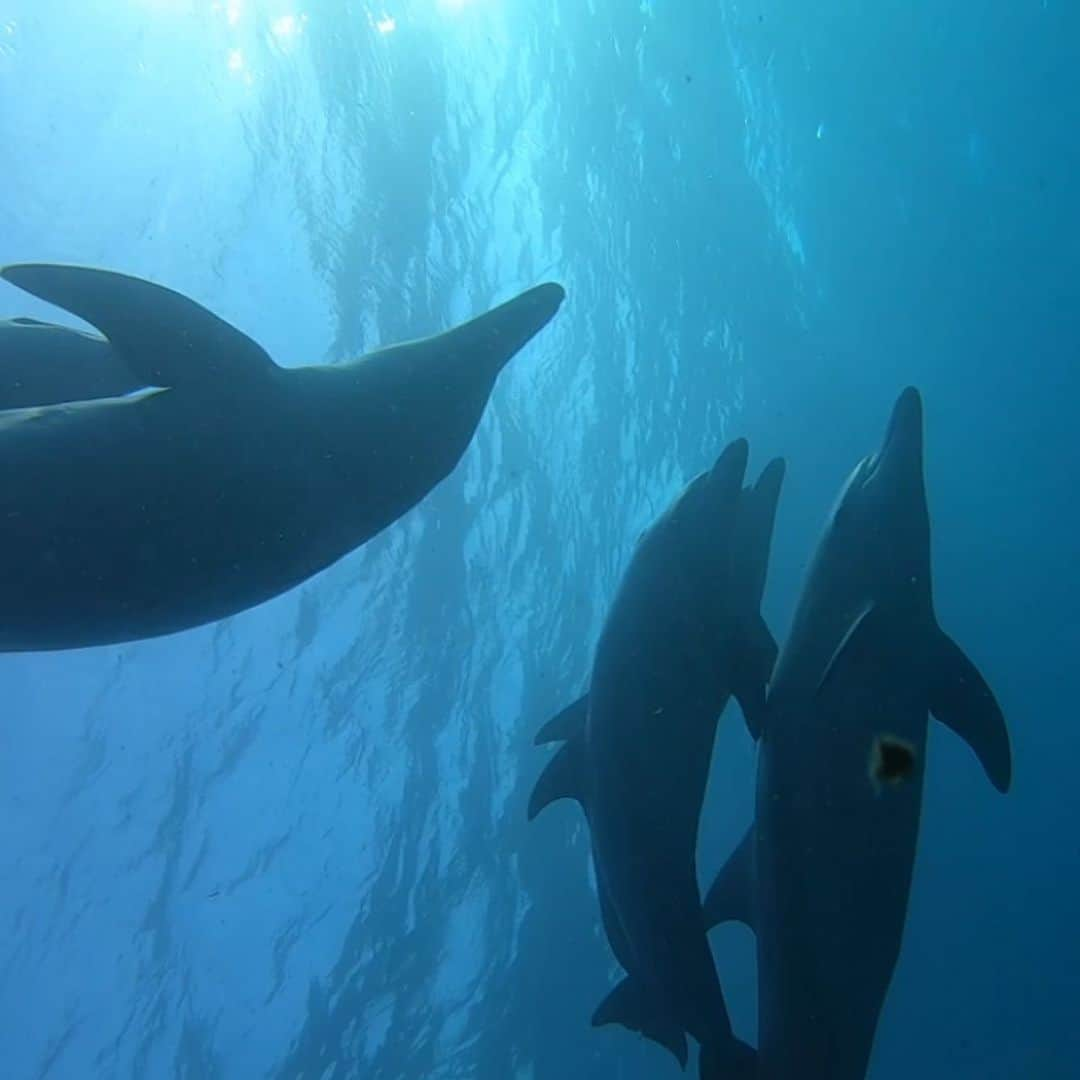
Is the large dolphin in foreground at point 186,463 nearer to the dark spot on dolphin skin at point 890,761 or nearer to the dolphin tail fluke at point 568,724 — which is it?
the dolphin tail fluke at point 568,724

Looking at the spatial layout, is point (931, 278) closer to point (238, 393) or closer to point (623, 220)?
point (623, 220)

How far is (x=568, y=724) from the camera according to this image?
614cm

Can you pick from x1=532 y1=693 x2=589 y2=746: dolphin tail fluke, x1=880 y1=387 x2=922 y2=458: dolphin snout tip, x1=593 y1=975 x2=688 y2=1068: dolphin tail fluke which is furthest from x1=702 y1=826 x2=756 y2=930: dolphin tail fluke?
x1=880 y1=387 x2=922 y2=458: dolphin snout tip

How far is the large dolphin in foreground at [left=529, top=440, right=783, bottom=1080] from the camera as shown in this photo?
16.1 ft

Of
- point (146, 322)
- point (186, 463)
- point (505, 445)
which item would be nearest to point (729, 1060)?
point (186, 463)

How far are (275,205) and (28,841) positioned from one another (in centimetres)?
1278

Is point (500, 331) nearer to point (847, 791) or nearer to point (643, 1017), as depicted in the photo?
point (847, 791)

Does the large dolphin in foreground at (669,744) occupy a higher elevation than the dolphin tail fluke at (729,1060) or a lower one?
higher

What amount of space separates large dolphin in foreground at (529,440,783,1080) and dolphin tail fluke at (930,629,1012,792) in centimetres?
87

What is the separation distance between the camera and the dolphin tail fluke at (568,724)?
5996mm

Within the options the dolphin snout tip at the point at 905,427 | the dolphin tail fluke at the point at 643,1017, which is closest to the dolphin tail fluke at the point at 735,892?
the dolphin tail fluke at the point at 643,1017

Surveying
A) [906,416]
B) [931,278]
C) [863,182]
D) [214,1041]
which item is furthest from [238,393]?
[214,1041]

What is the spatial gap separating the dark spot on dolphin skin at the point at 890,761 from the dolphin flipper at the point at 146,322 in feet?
11.5

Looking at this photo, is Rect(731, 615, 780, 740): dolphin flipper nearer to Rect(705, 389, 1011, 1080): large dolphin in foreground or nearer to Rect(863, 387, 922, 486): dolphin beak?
Rect(705, 389, 1011, 1080): large dolphin in foreground
